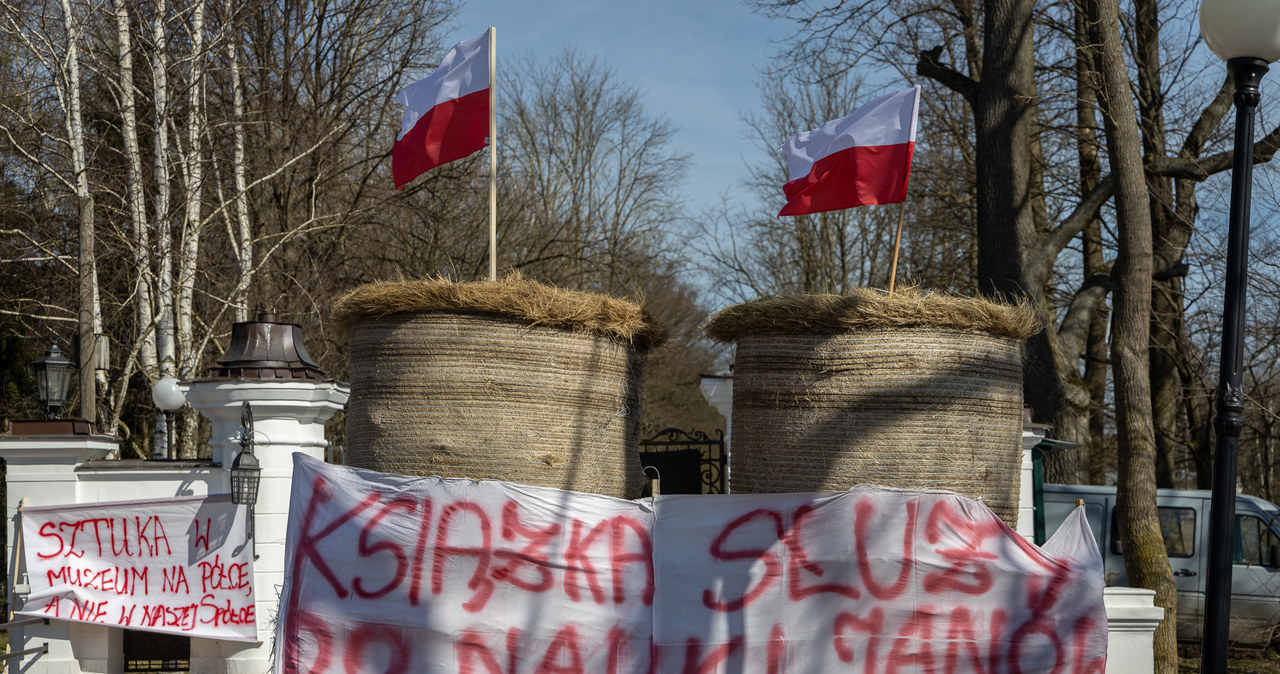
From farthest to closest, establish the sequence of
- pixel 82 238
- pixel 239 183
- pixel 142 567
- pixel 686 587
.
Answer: pixel 239 183
pixel 82 238
pixel 142 567
pixel 686 587

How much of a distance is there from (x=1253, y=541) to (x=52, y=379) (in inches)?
Result: 464

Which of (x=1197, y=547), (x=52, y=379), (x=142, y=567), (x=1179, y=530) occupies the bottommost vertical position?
(x=1197, y=547)

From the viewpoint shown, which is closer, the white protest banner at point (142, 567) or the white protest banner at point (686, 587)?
the white protest banner at point (686, 587)

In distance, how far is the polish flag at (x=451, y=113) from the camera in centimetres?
565

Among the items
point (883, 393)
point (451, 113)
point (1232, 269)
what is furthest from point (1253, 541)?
point (451, 113)

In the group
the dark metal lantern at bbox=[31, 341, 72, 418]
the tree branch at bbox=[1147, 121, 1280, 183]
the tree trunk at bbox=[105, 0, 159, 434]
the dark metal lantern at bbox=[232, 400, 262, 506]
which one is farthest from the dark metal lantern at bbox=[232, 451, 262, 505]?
the tree branch at bbox=[1147, 121, 1280, 183]

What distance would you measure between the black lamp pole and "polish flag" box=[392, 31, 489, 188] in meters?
3.28

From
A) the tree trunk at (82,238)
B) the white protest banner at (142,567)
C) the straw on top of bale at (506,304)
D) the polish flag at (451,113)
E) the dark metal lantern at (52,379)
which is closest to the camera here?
the straw on top of bale at (506,304)

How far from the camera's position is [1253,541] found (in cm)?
1207

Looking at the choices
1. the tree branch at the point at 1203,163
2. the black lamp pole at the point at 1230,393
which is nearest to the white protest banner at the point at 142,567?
the black lamp pole at the point at 1230,393

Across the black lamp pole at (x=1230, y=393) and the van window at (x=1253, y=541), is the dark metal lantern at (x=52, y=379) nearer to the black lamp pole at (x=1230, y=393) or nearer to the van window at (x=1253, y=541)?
the black lamp pole at (x=1230, y=393)

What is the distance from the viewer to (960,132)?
65.2ft

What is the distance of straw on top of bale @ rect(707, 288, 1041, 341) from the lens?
13.9 feet

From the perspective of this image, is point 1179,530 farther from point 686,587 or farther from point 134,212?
point 134,212
